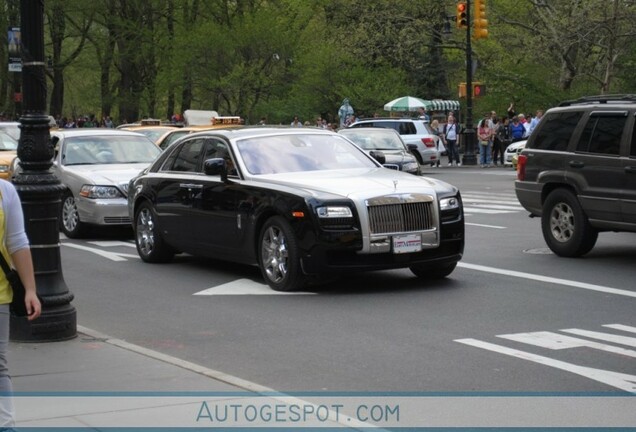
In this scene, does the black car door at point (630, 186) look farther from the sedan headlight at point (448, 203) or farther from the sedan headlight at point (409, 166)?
the sedan headlight at point (409, 166)

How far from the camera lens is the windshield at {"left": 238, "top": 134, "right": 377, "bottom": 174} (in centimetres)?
1291

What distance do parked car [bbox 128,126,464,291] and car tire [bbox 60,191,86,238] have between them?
3.78m

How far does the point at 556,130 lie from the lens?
1513 centimetres

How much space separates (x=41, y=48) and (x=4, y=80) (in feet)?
194

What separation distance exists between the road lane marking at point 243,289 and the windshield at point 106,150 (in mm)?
6950

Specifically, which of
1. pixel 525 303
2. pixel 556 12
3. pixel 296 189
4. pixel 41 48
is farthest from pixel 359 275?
pixel 556 12

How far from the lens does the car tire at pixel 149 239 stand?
14.4 m

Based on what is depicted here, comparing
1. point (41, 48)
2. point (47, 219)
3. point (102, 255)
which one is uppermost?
point (41, 48)

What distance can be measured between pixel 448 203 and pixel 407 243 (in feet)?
2.49

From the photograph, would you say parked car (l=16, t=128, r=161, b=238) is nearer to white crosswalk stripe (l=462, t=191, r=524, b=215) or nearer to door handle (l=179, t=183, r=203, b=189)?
door handle (l=179, t=183, r=203, b=189)

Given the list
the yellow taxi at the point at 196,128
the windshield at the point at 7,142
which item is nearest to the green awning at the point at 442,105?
the yellow taxi at the point at 196,128

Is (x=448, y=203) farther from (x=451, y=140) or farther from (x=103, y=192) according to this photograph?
(x=451, y=140)

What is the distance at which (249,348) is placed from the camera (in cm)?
916

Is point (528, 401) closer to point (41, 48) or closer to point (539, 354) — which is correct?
point (539, 354)
